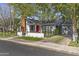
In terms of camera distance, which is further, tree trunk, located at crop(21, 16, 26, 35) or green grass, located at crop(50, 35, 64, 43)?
tree trunk, located at crop(21, 16, 26, 35)

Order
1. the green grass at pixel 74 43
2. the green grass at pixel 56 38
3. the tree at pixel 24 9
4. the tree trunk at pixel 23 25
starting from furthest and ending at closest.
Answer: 1. the tree trunk at pixel 23 25
2. the green grass at pixel 56 38
3. the tree at pixel 24 9
4. the green grass at pixel 74 43

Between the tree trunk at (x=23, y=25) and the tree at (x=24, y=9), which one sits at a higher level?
the tree at (x=24, y=9)

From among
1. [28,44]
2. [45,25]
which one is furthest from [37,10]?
[28,44]

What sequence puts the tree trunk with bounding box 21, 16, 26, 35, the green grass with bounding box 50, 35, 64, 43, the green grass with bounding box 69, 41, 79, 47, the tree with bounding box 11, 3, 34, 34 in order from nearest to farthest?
the green grass with bounding box 69, 41, 79, 47 < the tree with bounding box 11, 3, 34, 34 < the green grass with bounding box 50, 35, 64, 43 < the tree trunk with bounding box 21, 16, 26, 35

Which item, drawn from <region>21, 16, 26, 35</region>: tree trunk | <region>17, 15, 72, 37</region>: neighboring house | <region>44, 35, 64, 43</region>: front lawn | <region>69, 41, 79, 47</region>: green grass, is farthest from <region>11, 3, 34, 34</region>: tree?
<region>69, 41, 79, 47</region>: green grass

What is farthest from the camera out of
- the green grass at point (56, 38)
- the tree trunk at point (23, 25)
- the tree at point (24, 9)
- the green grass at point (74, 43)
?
the tree trunk at point (23, 25)

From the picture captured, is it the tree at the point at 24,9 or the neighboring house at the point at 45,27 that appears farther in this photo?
the neighboring house at the point at 45,27

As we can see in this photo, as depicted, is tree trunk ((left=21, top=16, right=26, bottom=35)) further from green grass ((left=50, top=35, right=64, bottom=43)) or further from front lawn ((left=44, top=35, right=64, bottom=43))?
green grass ((left=50, top=35, right=64, bottom=43))

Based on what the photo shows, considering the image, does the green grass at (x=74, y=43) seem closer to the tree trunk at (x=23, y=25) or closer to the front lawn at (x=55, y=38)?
the front lawn at (x=55, y=38)

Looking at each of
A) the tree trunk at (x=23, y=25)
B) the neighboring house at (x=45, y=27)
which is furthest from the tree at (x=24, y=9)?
the neighboring house at (x=45, y=27)

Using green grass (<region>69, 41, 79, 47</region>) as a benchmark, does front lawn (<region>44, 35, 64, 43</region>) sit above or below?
above

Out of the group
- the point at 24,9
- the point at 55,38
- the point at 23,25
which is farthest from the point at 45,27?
the point at 23,25

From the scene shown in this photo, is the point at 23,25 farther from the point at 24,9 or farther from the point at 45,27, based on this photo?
the point at 45,27

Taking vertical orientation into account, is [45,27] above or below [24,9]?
below
